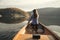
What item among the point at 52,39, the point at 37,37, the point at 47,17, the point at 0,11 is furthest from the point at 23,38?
the point at 0,11

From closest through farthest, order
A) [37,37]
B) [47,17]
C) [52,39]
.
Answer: [37,37] < [52,39] < [47,17]

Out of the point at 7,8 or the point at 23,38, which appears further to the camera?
the point at 7,8

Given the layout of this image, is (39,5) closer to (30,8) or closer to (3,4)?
(30,8)

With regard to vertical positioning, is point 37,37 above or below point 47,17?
above

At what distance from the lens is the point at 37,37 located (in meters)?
3.13

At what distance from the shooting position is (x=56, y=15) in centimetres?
1164

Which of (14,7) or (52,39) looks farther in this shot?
(14,7)

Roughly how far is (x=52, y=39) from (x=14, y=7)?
8.39m

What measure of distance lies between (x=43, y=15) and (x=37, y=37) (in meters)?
8.54

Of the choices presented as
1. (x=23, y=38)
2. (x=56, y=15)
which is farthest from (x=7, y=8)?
(x=23, y=38)

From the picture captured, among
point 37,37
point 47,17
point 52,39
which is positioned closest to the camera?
point 37,37

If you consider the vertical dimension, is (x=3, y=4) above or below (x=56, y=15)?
above

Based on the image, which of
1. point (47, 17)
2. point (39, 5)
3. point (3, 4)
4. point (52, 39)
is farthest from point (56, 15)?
point (52, 39)

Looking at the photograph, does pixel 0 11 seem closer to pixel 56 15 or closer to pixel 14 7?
pixel 14 7
